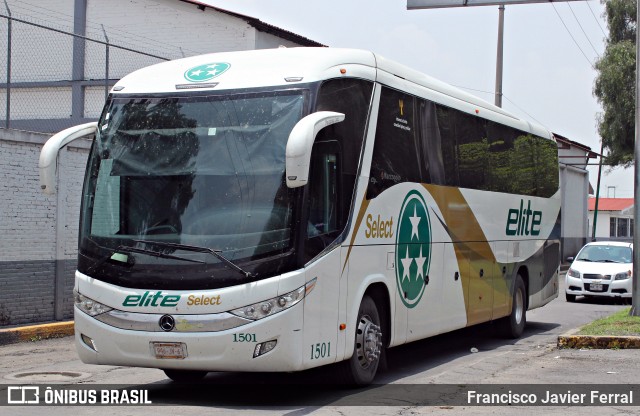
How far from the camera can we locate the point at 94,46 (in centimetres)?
1964

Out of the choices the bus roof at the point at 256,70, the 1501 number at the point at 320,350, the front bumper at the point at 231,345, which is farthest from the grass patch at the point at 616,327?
the front bumper at the point at 231,345

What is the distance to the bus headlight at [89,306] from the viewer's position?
9088mm

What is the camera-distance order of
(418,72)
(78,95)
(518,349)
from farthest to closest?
(78,95) < (518,349) < (418,72)

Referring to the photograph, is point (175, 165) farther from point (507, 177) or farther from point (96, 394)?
point (507, 177)

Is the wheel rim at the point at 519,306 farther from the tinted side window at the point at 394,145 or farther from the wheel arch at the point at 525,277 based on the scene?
the tinted side window at the point at 394,145

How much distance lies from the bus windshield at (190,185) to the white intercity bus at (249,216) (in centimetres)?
1

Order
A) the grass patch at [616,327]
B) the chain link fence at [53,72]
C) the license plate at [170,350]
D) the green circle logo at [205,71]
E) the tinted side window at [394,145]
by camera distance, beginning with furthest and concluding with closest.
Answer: the chain link fence at [53,72], the grass patch at [616,327], the tinted side window at [394,145], the green circle logo at [205,71], the license plate at [170,350]

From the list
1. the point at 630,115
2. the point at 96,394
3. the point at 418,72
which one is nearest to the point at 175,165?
the point at 96,394

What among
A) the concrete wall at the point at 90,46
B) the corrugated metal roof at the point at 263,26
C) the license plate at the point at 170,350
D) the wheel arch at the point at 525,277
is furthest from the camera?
the corrugated metal roof at the point at 263,26

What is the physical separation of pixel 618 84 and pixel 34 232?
121ft

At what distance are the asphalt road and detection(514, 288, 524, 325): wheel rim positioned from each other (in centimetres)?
47

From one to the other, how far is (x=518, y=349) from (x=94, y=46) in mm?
10679

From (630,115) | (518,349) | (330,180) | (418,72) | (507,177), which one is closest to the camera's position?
(330,180)

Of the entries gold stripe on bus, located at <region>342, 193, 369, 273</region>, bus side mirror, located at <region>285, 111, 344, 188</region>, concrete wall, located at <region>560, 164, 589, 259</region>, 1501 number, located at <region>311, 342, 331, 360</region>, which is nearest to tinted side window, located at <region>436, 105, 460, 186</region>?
gold stripe on bus, located at <region>342, 193, 369, 273</region>
